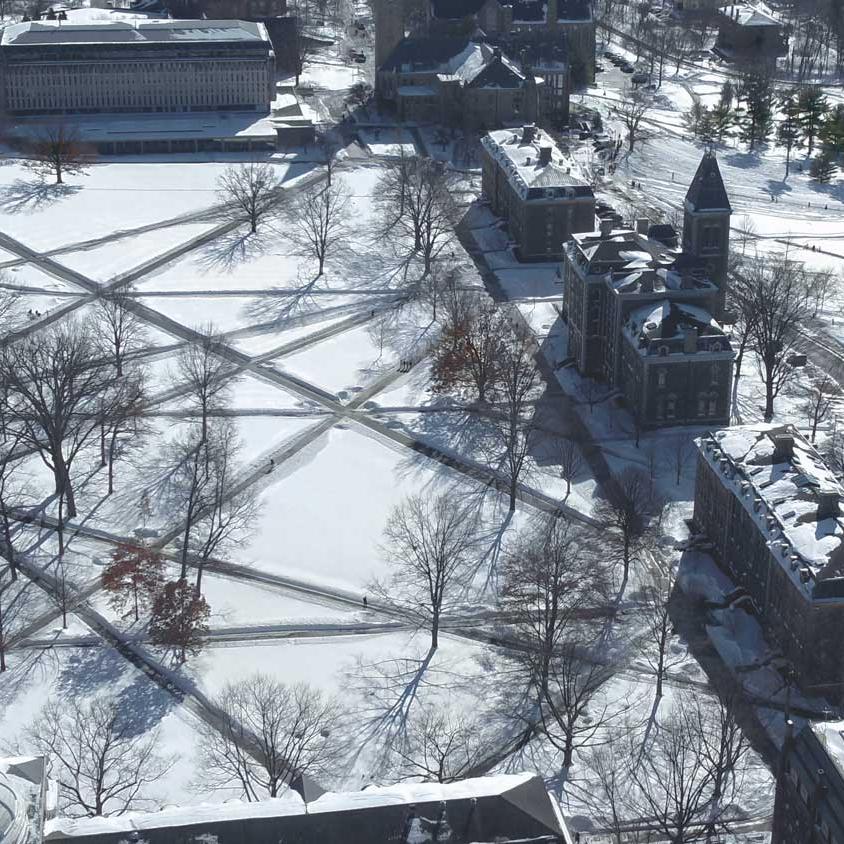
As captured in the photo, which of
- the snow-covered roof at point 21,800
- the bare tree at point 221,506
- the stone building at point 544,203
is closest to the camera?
the snow-covered roof at point 21,800

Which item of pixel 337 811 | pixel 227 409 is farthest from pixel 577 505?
pixel 337 811

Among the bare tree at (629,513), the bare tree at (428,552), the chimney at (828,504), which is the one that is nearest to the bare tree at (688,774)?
the chimney at (828,504)

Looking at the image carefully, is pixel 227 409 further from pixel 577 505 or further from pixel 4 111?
pixel 4 111

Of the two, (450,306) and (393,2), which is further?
(393,2)

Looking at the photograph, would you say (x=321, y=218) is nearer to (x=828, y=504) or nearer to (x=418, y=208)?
(x=418, y=208)

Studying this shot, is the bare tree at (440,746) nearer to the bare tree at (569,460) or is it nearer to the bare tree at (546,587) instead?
the bare tree at (546,587)

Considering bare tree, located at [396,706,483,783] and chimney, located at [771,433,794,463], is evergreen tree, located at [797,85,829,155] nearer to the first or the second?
chimney, located at [771,433,794,463]
